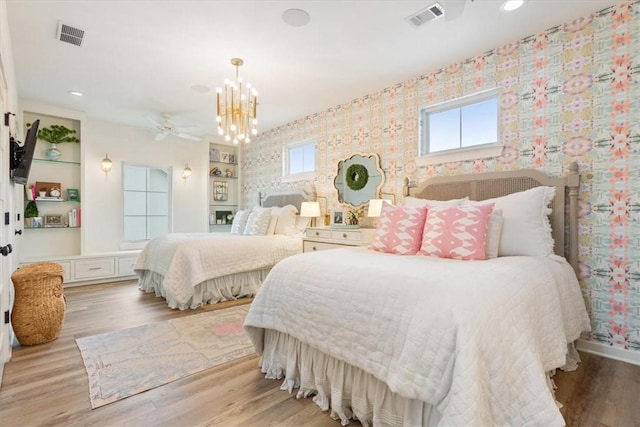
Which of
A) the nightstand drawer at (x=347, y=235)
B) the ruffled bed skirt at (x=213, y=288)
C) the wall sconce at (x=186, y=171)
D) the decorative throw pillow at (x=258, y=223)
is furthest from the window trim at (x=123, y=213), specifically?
the nightstand drawer at (x=347, y=235)

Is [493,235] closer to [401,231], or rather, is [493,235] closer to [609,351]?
[401,231]

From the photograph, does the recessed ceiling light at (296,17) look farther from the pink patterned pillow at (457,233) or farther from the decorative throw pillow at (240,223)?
the decorative throw pillow at (240,223)

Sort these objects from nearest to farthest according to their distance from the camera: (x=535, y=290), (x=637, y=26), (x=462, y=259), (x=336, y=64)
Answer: (x=535, y=290) < (x=462, y=259) < (x=637, y=26) < (x=336, y=64)

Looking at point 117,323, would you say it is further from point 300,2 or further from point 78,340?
point 300,2

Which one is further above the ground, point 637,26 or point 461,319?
point 637,26

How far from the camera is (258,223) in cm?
437

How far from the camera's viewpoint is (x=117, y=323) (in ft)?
9.68

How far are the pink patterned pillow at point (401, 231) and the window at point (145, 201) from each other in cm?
473

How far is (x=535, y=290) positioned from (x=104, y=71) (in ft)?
14.1

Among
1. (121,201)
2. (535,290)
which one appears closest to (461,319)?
(535,290)

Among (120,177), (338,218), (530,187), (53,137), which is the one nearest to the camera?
(530,187)

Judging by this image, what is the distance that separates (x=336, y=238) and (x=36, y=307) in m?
2.71

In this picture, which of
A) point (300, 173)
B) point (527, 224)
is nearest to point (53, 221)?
point (300, 173)

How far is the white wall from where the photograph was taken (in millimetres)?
4895
